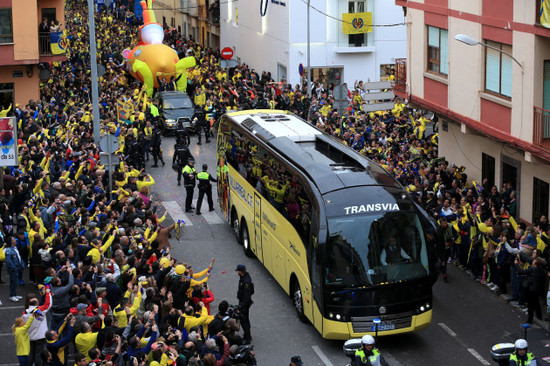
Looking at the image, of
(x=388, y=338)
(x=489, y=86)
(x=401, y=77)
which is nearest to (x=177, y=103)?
(x=401, y=77)

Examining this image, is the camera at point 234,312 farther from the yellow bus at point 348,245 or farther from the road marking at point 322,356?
the road marking at point 322,356

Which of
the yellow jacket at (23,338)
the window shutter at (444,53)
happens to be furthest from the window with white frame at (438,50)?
the yellow jacket at (23,338)

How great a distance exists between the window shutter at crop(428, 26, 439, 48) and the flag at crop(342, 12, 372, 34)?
62.3 feet

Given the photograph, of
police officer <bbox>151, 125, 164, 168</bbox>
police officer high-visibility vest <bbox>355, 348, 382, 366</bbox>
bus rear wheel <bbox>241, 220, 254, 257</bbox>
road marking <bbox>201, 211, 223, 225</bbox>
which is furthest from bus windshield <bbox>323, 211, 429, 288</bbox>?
police officer <bbox>151, 125, 164, 168</bbox>

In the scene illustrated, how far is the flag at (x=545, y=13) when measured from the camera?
2038 cm

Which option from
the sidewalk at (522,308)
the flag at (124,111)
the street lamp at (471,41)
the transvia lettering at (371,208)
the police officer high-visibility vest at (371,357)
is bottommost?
the sidewalk at (522,308)

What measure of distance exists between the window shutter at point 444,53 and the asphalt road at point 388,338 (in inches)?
280

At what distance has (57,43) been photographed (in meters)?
41.8

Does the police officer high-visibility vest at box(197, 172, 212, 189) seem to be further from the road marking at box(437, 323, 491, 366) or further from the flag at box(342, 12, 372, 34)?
the flag at box(342, 12, 372, 34)

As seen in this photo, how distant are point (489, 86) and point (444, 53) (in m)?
3.26

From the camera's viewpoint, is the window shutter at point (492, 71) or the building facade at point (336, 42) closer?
the window shutter at point (492, 71)

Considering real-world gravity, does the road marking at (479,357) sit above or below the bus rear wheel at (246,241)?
below

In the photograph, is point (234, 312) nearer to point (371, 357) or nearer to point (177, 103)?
point (371, 357)

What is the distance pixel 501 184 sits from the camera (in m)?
24.9
